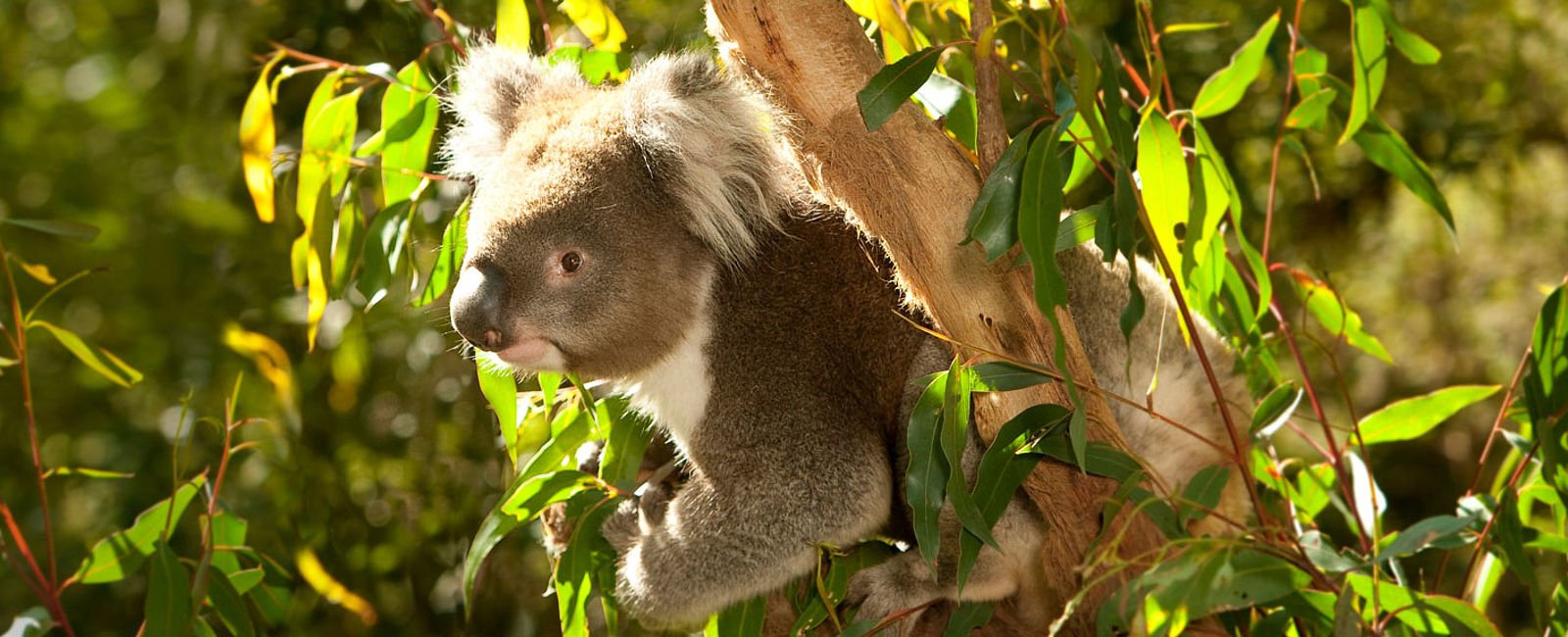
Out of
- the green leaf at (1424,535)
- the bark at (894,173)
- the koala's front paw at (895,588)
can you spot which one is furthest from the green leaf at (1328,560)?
the koala's front paw at (895,588)

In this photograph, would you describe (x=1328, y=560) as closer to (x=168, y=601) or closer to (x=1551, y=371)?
(x=1551, y=371)

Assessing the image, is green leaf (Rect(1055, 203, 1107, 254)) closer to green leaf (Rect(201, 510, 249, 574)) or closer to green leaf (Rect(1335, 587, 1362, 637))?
green leaf (Rect(1335, 587, 1362, 637))

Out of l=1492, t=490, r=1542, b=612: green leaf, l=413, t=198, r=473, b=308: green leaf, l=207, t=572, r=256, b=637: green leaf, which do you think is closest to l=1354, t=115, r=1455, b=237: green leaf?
l=1492, t=490, r=1542, b=612: green leaf

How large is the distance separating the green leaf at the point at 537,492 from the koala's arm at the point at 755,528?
0.18 meters

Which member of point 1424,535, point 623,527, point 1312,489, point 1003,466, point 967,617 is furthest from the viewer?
point 1312,489

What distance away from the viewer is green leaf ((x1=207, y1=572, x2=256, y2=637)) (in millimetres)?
1786

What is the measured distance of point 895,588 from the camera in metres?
1.86

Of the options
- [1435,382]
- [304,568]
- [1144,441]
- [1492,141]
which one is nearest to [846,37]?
[1144,441]

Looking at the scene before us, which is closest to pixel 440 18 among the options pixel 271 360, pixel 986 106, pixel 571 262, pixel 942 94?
pixel 571 262

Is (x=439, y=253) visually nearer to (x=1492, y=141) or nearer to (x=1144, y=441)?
(x=1144, y=441)

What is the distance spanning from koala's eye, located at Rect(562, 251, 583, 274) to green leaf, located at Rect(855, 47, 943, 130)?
1.90ft

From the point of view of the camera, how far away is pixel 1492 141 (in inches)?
156

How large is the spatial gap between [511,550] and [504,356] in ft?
4.13

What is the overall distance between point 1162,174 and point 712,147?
2.08 feet
